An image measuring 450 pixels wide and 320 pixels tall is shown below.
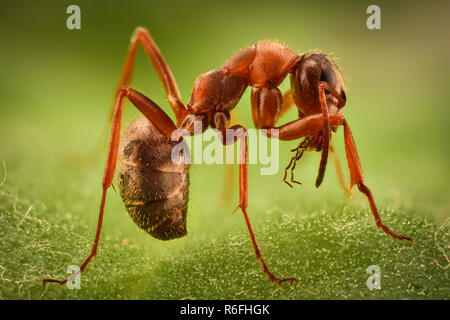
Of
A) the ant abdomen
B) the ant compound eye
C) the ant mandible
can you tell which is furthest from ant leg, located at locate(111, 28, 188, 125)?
the ant compound eye

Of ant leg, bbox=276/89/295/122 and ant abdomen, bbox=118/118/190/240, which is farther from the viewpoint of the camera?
ant leg, bbox=276/89/295/122

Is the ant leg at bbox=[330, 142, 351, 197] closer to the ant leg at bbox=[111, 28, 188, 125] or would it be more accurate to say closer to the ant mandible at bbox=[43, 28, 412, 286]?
the ant mandible at bbox=[43, 28, 412, 286]

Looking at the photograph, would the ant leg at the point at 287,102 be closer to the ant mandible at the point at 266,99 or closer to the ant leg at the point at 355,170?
the ant mandible at the point at 266,99

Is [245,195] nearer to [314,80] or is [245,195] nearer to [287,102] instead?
[314,80]

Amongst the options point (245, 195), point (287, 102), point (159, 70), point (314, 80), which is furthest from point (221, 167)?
point (245, 195)

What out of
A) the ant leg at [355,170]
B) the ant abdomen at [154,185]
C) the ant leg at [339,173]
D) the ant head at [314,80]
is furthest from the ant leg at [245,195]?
the ant leg at [339,173]

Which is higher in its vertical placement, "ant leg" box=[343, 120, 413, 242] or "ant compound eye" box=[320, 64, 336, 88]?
"ant compound eye" box=[320, 64, 336, 88]

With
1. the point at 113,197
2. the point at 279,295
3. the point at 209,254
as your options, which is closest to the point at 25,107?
the point at 113,197
